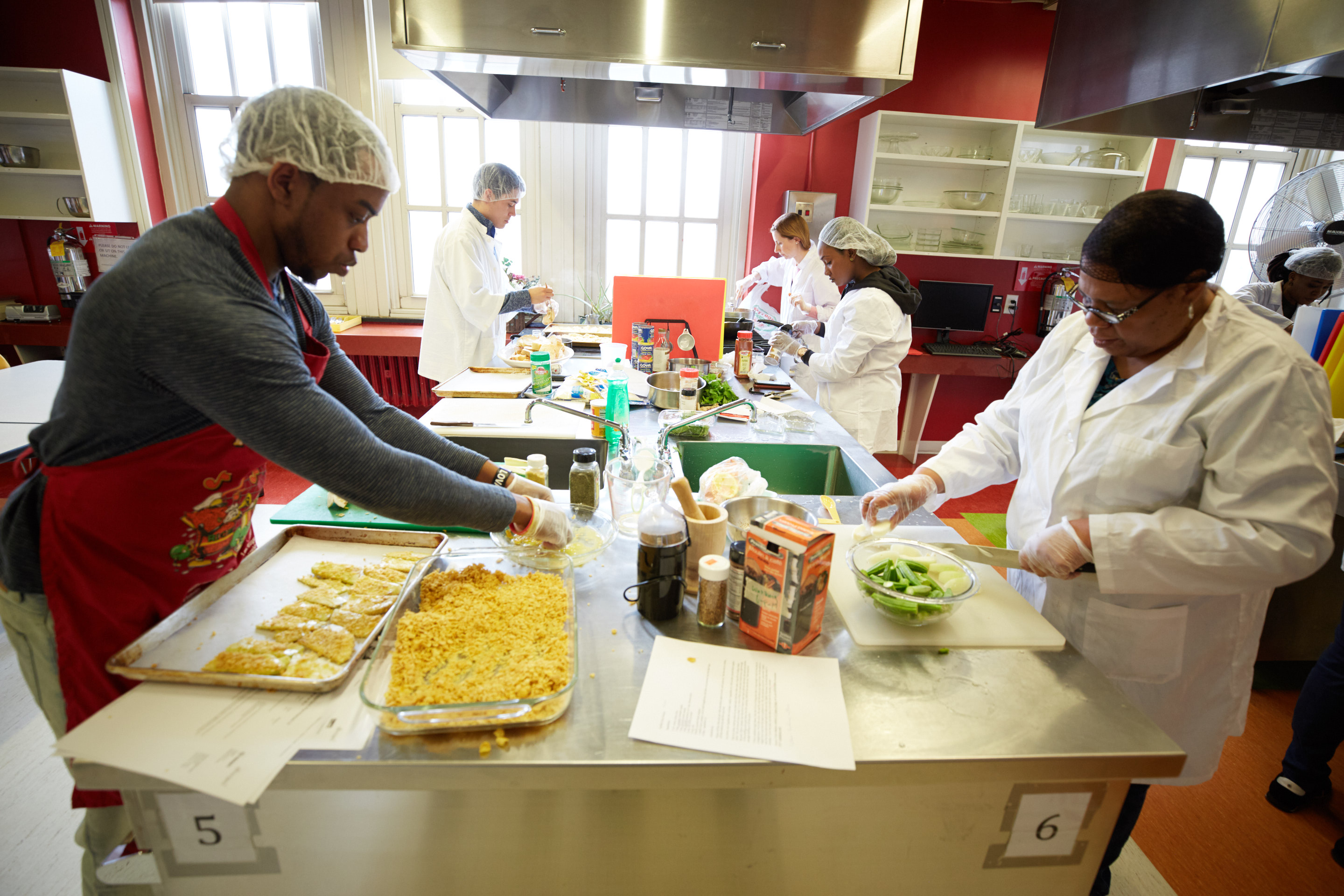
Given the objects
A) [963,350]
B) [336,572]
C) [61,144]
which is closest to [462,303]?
[336,572]

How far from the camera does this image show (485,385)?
9.98ft

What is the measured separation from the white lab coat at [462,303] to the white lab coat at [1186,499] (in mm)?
2753

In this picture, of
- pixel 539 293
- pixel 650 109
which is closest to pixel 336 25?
pixel 539 293

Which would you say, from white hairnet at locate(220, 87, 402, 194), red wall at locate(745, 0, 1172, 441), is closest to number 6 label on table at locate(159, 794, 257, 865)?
white hairnet at locate(220, 87, 402, 194)

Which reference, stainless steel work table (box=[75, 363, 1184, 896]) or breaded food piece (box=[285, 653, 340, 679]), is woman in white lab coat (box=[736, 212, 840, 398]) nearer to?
stainless steel work table (box=[75, 363, 1184, 896])

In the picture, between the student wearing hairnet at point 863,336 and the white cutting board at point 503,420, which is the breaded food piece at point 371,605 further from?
the student wearing hairnet at point 863,336

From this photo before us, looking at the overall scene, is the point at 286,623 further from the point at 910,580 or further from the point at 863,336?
the point at 863,336

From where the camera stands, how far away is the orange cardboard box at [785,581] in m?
1.06

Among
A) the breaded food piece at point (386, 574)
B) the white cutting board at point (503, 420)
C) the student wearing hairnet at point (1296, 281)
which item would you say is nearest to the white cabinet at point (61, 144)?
the white cutting board at point (503, 420)

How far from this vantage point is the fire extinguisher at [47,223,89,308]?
4430 mm

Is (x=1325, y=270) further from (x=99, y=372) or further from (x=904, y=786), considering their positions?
(x=99, y=372)

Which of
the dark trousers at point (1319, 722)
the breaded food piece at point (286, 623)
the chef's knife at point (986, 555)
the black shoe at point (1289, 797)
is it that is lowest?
the black shoe at point (1289, 797)

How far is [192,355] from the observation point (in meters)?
0.96

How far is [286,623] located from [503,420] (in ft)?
5.01
